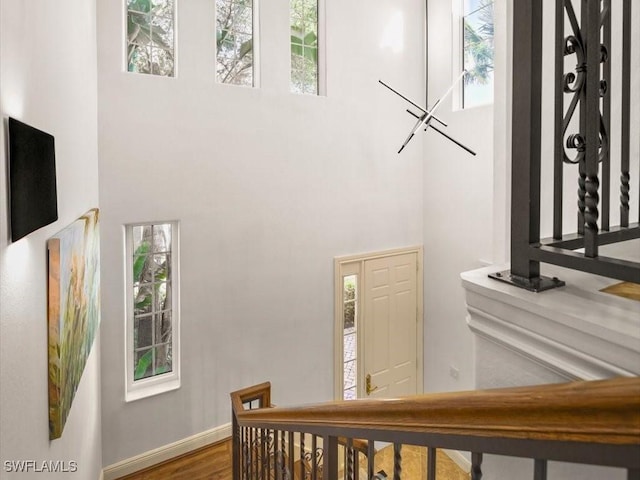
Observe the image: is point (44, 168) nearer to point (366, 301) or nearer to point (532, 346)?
point (532, 346)

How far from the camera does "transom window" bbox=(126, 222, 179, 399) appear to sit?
4000mm

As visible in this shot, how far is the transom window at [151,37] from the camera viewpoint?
12.5ft

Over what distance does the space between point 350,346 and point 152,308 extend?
2284 mm

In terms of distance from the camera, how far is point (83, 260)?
2.31 metres

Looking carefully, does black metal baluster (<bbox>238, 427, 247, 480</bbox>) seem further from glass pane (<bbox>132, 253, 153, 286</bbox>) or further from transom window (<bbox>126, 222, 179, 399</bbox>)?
glass pane (<bbox>132, 253, 153, 286</bbox>)

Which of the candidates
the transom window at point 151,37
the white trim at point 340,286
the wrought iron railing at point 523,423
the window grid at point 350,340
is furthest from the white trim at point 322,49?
the wrought iron railing at point 523,423

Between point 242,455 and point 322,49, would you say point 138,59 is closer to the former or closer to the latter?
point 322,49

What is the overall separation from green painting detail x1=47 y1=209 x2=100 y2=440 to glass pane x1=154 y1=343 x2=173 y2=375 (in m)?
1.58

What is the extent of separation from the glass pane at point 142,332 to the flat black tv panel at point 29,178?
2755 mm

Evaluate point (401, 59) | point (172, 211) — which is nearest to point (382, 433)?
point (172, 211)

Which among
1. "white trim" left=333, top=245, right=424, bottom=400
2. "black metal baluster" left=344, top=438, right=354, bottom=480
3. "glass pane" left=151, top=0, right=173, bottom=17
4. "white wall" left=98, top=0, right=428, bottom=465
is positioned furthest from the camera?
"white trim" left=333, top=245, right=424, bottom=400

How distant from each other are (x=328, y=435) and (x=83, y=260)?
185 cm

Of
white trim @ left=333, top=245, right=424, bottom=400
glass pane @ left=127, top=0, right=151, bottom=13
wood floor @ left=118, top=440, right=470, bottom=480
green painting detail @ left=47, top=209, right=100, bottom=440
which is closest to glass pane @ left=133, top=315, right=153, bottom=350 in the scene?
wood floor @ left=118, top=440, right=470, bottom=480

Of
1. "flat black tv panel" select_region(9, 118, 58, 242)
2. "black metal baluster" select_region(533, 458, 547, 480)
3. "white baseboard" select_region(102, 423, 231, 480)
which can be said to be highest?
"flat black tv panel" select_region(9, 118, 58, 242)
